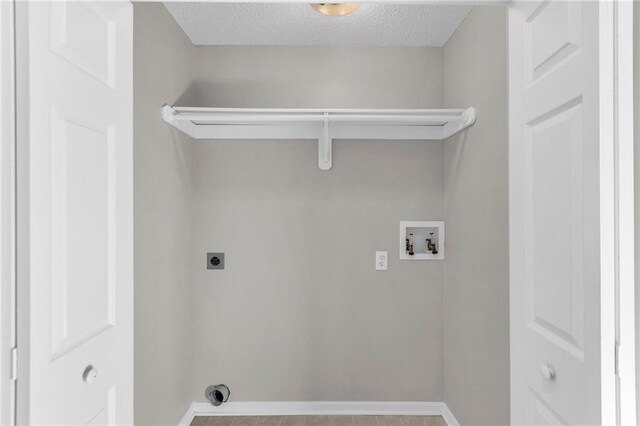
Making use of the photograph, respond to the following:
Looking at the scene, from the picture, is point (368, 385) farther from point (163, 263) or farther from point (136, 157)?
point (136, 157)

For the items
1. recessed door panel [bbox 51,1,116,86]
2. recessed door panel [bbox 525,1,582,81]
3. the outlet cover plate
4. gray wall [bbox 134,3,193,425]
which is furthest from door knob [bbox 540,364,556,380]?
the outlet cover plate

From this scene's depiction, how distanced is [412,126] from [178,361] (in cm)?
199

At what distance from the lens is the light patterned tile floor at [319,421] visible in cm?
260

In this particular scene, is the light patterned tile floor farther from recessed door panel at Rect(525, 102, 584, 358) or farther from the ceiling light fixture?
the ceiling light fixture

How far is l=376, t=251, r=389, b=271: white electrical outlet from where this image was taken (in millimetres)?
2736

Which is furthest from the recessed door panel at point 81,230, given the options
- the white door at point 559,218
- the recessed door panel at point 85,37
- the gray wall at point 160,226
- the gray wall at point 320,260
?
the gray wall at point 320,260

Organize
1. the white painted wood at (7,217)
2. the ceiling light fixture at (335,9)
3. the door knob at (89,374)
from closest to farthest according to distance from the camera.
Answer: the white painted wood at (7,217), the door knob at (89,374), the ceiling light fixture at (335,9)

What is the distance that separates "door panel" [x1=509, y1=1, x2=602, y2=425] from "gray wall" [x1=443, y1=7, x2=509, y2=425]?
0.62 m

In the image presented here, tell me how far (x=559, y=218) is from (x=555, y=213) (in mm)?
22

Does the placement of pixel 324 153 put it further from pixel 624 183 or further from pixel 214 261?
pixel 624 183

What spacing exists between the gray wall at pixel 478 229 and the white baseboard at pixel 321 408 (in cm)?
22

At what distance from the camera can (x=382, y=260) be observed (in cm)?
274

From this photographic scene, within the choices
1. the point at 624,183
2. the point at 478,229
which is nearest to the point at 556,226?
the point at 624,183

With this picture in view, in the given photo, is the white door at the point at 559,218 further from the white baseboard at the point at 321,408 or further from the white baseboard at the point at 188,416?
the white baseboard at the point at 188,416
